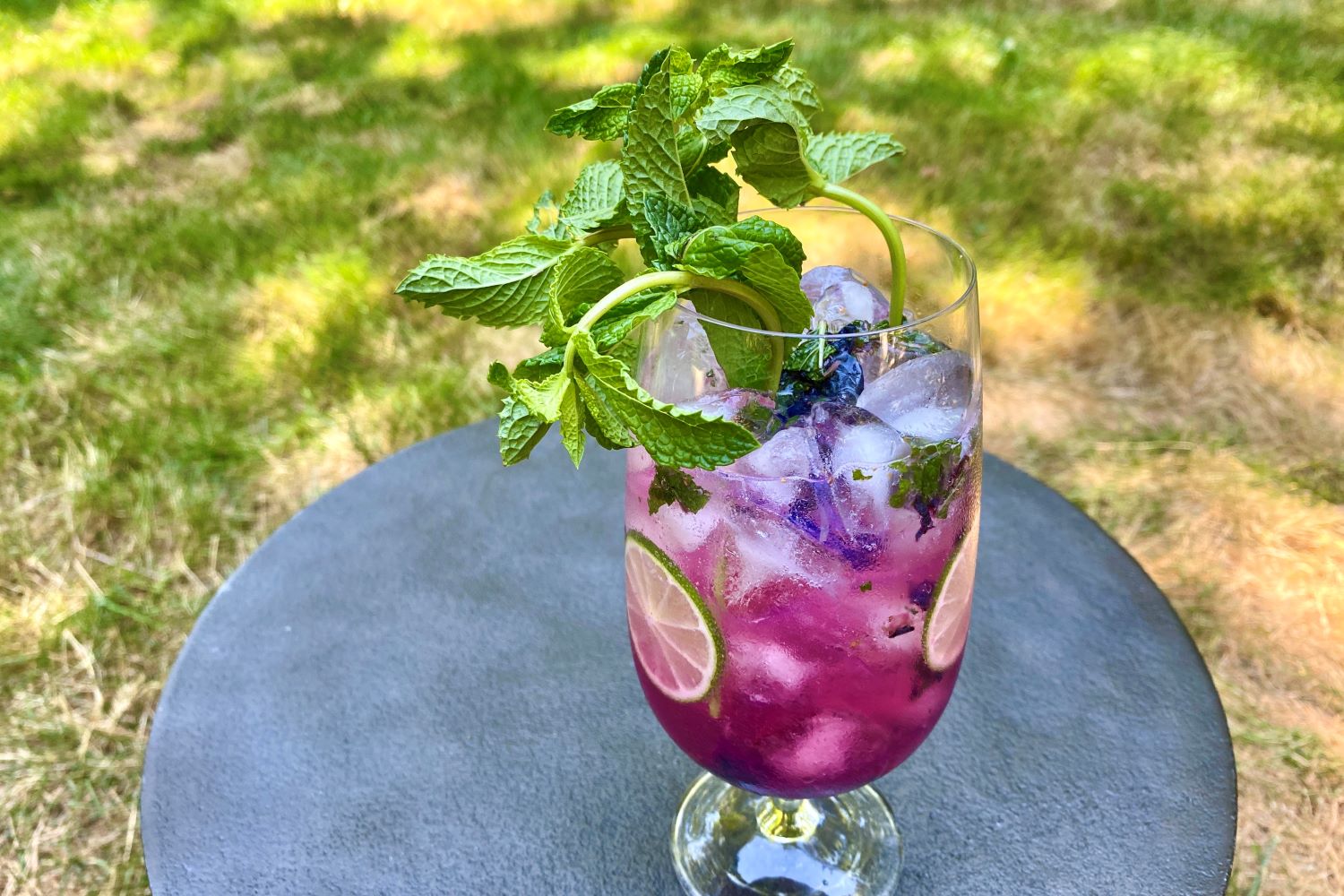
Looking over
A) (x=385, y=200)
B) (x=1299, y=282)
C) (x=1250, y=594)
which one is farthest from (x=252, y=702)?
(x=1299, y=282)

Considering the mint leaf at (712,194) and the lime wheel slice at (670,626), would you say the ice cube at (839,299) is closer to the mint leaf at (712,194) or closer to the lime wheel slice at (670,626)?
the mint leaf at (712,194)

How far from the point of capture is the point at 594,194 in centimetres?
87

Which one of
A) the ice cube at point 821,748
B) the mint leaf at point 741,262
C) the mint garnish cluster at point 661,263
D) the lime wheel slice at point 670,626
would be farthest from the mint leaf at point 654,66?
the ice cube at point 821,748

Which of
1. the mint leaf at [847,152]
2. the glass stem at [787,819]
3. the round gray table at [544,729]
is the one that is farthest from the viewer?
the glass stem at [787,819]

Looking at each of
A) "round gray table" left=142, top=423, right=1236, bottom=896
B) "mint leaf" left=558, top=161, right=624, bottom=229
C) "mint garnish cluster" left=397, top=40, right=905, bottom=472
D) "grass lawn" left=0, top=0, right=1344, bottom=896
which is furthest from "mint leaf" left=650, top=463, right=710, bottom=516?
"grass lawn" left=0, top=0, right=1344, bottom=896

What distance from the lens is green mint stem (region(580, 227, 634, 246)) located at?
0.82m

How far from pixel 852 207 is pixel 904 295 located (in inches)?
3.2

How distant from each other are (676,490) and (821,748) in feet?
0.81

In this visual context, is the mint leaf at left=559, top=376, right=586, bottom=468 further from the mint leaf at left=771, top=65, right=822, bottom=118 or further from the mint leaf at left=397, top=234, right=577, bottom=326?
the mint leaf at left=771, top=65, right=822, bottom=118

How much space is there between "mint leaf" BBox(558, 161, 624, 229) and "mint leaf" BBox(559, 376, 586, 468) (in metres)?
0.19

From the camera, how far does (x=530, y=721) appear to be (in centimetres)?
112

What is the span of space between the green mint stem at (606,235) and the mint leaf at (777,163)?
0.10m

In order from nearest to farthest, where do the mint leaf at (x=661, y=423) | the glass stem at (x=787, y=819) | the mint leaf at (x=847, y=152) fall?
the mint leaf at (x=661, y=423)
the mint leaf at (x=847, y=152)
the glass stem at (x=787, y=819)

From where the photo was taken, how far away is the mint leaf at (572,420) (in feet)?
2.28
